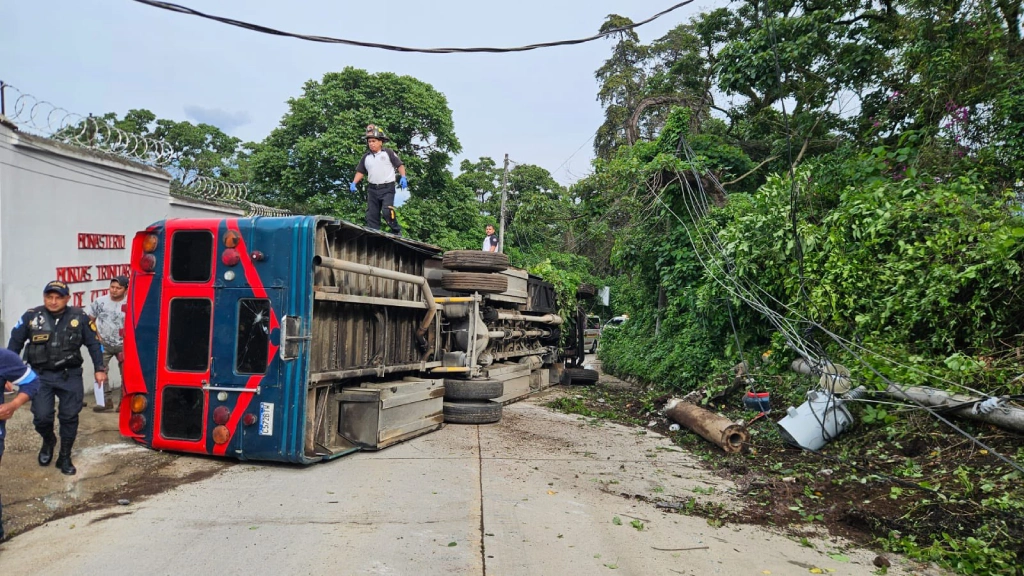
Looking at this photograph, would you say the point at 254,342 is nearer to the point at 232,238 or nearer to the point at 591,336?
the point at 232,238

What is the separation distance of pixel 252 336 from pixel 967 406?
22.6 ft

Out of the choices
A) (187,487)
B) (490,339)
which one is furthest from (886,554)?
(490,339)

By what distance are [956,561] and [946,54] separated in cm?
971

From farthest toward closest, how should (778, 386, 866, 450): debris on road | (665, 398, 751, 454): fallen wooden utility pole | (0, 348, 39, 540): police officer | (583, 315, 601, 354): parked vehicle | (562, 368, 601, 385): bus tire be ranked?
1. (583, 315, 601, 354): parked vehicle
2. (562, 368, 601, 385): bus tire
3. (665, 398, 751, 454): fallen wooden utility pole
4. (778, 386, 866, 450): debris on road
5. (0, 348, 39, 540): police officer

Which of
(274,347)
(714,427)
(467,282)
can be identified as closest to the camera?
(274,347)

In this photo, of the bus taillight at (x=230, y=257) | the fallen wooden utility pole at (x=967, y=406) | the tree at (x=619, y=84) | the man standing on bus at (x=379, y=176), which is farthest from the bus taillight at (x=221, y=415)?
the tree at (x=619, y=84)

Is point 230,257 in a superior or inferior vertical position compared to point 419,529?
superior

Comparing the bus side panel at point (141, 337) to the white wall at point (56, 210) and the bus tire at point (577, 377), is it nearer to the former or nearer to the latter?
the white wall at point (56, 210)

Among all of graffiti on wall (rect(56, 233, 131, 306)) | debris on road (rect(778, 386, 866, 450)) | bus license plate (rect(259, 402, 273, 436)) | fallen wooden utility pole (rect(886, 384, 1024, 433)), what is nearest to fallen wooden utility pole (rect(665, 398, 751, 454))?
debris on road (rect(778, 386, 866, 450))

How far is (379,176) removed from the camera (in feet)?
31.3

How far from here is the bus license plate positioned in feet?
21.1

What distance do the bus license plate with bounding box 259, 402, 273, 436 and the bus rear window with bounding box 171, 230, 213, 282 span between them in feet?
4.58

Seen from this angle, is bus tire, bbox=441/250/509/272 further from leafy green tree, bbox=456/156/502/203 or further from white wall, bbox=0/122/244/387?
leafy green tree, bbox=456/156/502/203

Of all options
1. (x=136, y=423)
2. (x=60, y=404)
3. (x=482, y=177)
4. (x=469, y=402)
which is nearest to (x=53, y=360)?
(x=60, y=404)
